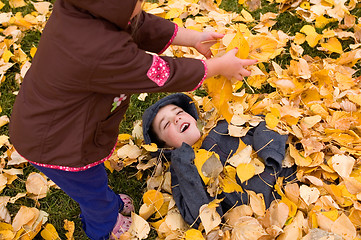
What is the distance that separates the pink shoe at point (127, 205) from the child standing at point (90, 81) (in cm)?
21

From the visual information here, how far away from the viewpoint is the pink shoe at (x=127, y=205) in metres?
1.61

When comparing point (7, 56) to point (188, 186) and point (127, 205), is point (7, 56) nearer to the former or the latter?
point (127, 205)

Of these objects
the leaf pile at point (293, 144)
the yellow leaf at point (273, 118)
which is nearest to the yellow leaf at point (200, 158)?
the leaf pile at point (293, 144)

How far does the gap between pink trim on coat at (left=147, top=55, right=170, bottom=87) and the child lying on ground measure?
1.62 ft

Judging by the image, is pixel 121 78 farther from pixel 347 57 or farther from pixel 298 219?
pixel 347 57

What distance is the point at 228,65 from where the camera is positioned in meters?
1.22

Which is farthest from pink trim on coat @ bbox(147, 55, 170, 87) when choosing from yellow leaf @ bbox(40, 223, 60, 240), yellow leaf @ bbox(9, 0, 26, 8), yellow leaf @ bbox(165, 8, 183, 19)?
yellow leaf @ bbox(9, 0, 26, 8)

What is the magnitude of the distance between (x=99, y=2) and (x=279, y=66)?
1277 mm

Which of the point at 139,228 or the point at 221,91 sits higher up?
the point at 221,91

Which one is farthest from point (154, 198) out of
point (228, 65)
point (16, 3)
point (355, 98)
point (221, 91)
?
point (16, 3)

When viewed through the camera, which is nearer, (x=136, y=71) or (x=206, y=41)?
(x=136, y=71)

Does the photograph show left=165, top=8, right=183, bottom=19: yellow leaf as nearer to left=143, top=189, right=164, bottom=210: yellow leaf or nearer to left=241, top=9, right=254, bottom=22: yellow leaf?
left=241, top=9, right=254, bottom=22: yellow leaf

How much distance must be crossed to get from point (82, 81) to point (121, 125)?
3.13ft

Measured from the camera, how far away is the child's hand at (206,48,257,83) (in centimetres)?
120
